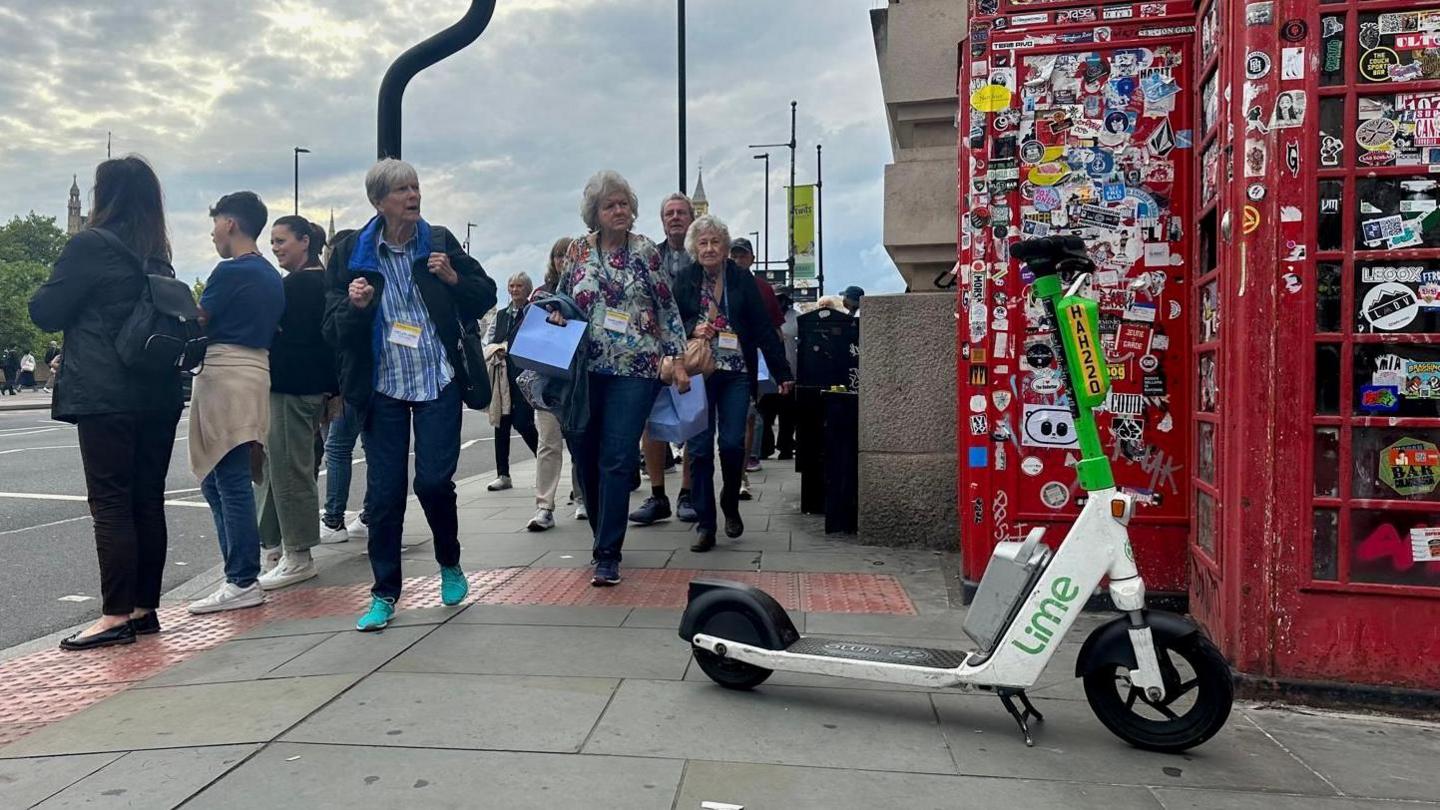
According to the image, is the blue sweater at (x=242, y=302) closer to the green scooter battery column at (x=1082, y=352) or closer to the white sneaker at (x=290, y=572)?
the white sneaker at (x=290, y=572)

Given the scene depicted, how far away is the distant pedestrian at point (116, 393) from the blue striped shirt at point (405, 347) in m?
0.96

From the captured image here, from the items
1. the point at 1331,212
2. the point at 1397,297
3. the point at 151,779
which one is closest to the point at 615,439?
the point at 151,779

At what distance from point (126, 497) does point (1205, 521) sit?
14.2 ft

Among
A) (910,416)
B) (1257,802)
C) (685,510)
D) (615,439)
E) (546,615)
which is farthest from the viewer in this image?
(685,510)

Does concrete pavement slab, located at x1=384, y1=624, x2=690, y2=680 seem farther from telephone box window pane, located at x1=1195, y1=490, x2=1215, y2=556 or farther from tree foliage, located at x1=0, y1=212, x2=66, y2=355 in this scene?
tree foliage, located at x1=0, y1=212, x2=66, y2=355

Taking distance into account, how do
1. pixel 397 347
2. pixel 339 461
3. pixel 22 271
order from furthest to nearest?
pixel 22 271, pixel 339 461, pixel 397 347

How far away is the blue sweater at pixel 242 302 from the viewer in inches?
186

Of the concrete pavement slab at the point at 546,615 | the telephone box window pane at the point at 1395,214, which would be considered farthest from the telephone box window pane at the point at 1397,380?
the concrete pavement slab at the point at 546,615

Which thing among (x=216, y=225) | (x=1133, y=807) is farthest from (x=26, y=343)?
(x=1133, y=807)

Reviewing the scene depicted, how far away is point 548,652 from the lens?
12.5 feet

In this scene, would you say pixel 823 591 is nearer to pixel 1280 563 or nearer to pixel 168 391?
pixel 1280 563

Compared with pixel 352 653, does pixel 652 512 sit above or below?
above

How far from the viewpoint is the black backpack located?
4176mm

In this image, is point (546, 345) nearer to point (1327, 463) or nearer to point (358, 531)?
point (358, 531)
